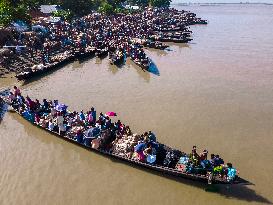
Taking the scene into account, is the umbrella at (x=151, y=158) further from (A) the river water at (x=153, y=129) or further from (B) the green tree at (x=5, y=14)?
(B) the green tree at (x=5, y=14)

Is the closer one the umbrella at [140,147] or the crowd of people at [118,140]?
the crowd of people at [118,140]

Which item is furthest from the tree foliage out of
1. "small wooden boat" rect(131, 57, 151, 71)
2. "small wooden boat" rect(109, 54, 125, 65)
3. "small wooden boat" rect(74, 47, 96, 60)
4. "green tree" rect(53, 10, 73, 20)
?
"small wooden boat" rect(131, 57, 151, 71)

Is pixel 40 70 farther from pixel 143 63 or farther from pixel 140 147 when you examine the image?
pixel 140 147

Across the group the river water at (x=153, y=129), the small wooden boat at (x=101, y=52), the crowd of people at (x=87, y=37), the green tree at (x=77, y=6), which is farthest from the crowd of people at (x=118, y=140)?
the green tree at (x=77, y=6)

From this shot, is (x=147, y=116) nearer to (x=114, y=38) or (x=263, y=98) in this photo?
(x=263, y=98)

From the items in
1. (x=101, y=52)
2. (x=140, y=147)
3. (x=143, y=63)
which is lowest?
(x=140, y=147)

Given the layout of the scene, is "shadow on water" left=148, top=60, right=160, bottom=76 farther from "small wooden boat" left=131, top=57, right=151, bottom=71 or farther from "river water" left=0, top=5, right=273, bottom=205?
"small wooden boat" left=131, top=57, right=151, bottom=71

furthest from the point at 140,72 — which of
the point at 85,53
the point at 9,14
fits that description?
the point at 9,14
